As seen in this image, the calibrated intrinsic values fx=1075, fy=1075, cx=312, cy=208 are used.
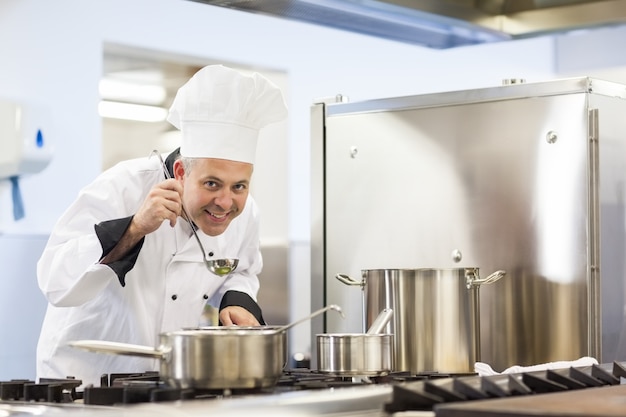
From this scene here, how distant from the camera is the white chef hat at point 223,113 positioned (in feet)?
6.81

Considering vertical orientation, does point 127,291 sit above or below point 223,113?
below

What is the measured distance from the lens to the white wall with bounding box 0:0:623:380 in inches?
138

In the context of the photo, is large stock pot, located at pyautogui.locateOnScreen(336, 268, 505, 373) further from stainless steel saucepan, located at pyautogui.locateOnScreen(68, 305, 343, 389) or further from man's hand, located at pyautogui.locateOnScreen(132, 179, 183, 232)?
stainless steel saucepan, located at pyautogui.locateOnScreen(68, 305, 343, 389)

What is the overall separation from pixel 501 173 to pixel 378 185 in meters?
0.32

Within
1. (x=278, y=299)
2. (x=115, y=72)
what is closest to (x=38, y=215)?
(x=115, y=72)

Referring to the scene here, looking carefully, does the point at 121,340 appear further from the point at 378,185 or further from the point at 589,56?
the point at 589,56

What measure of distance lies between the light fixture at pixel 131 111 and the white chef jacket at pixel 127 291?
5.00 ft

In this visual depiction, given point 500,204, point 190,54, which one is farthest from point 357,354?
point 190,54

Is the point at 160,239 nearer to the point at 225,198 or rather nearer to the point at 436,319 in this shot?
the point at 225,198

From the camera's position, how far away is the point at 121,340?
2209mm

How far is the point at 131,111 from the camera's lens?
3.89m

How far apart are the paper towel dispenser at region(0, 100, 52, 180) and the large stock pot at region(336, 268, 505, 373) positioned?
165cm

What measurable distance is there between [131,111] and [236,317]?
193 cm

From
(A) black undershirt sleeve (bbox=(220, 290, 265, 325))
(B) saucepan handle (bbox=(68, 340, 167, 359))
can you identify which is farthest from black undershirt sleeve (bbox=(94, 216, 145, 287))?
(B) saucepan handle (bbox=(68, 340, 167, 359))
